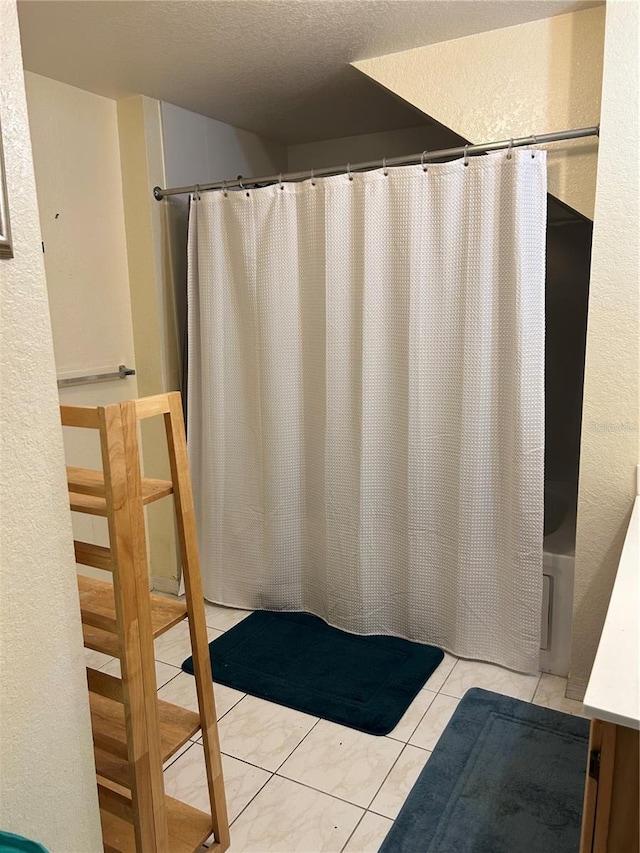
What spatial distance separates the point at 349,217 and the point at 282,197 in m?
0.29

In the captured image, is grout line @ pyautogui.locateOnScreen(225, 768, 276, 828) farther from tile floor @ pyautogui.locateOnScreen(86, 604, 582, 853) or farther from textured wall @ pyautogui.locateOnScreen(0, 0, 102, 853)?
textured wall @ pyautogui.locateOnScreen(0, 0, 102, 853)

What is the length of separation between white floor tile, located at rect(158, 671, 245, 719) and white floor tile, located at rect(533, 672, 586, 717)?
100 cm

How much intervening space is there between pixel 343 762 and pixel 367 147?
109 inches

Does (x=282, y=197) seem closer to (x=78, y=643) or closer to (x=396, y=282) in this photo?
(x=396, y=282)

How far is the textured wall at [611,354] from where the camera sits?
1785 mm

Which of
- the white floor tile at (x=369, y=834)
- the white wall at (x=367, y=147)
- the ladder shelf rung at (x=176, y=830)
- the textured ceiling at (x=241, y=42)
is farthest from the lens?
the white wall at (x=367, y=147)

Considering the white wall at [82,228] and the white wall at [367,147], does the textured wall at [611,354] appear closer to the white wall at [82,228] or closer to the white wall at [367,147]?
the white wall at [367,147]

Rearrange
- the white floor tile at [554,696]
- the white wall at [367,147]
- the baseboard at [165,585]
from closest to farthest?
the white floor tile at [554,696]
the baseboard at [165,585]
the white wall at [367,147]

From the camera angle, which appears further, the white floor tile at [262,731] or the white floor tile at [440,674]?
the white floor tile at [440,674]

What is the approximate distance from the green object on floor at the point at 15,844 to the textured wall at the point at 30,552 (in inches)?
2.9

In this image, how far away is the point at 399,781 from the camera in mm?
1797

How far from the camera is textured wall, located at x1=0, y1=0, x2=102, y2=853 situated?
0.95m

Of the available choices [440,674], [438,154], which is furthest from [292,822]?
[438,154]

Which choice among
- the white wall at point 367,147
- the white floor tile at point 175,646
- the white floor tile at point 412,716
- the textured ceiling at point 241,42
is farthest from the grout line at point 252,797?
the white wall at point 367,147
